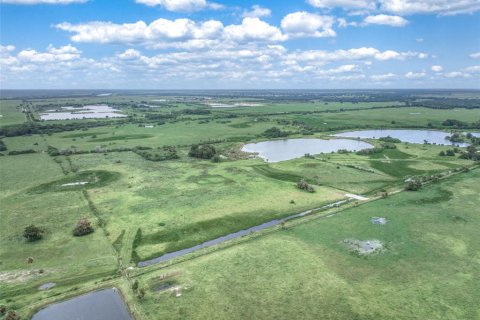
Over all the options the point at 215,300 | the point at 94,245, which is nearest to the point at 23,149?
the point at 94,245

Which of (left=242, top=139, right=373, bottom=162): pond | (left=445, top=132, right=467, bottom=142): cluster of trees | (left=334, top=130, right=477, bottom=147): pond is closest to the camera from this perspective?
(left=242, top=139, right=373, bottom=162): pond

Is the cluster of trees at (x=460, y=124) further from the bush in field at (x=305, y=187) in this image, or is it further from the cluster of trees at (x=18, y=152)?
the cluster of trees at (x=18, y=152)

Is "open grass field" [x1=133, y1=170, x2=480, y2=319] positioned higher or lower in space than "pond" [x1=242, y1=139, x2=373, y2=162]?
lower

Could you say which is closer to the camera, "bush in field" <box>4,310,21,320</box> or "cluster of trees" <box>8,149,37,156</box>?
"bush in field" <box>4,310,21,320</box>

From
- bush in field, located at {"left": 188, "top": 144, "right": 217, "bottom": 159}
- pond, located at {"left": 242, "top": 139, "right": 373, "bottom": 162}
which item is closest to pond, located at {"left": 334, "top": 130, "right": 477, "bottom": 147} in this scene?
pond, located at {"left": 242, "top": 139, "right": 373, "bottom": 162}

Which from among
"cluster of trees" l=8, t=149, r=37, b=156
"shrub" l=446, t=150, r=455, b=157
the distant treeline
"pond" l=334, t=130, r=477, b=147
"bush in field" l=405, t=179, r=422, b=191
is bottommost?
"cluster of trees" l=8, t=149, r=37, b=156

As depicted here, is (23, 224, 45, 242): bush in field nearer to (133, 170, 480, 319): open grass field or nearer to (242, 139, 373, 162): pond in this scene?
(133, 170, 480, 319): open grass field

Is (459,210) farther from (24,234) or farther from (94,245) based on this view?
(24,234)
